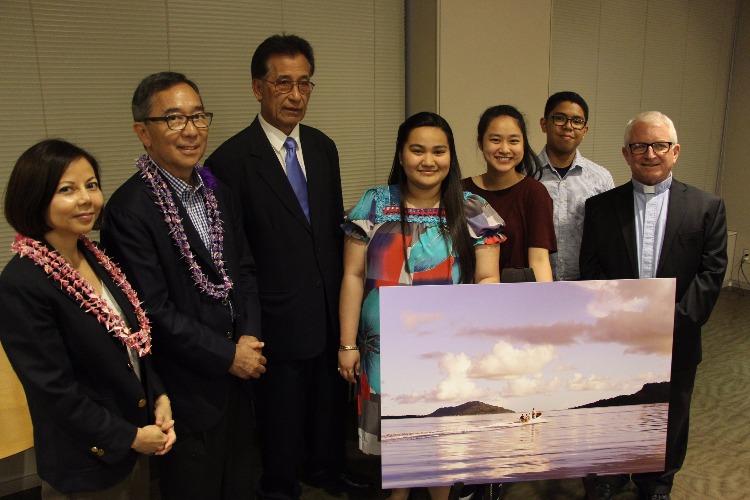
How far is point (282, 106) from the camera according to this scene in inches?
85.4

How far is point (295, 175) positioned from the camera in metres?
2.24

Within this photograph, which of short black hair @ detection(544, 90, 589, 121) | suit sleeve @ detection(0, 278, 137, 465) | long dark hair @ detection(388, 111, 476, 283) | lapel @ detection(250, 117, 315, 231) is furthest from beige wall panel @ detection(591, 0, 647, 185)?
suit sleeve @ detection(0, 278, 137, 465)

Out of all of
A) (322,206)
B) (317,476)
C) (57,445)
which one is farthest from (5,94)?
(317,476)

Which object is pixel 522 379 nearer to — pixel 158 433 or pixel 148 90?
pixel 158 433

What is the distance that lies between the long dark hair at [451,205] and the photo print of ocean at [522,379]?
27cm

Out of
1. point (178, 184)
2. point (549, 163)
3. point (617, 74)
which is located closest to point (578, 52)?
point (617, 74)

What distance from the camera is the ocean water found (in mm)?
1817

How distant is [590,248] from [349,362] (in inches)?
42.5

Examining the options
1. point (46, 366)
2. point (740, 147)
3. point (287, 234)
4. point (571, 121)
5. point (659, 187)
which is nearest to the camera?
point (46, 366)

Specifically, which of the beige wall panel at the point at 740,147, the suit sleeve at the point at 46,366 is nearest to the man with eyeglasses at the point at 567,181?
the suit sleeve at the point at 46,366

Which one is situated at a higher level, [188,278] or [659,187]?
[659,187]

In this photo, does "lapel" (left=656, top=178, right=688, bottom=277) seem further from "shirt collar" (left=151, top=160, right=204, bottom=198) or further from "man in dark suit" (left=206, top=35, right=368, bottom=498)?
"shirt collar" (left=151, top=160, right=204, bottom=198)

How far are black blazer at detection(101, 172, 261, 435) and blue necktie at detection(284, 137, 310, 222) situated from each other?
0.30 metres

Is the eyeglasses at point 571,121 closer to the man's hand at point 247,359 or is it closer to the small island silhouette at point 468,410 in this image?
the small island silhouette at point 468,410
